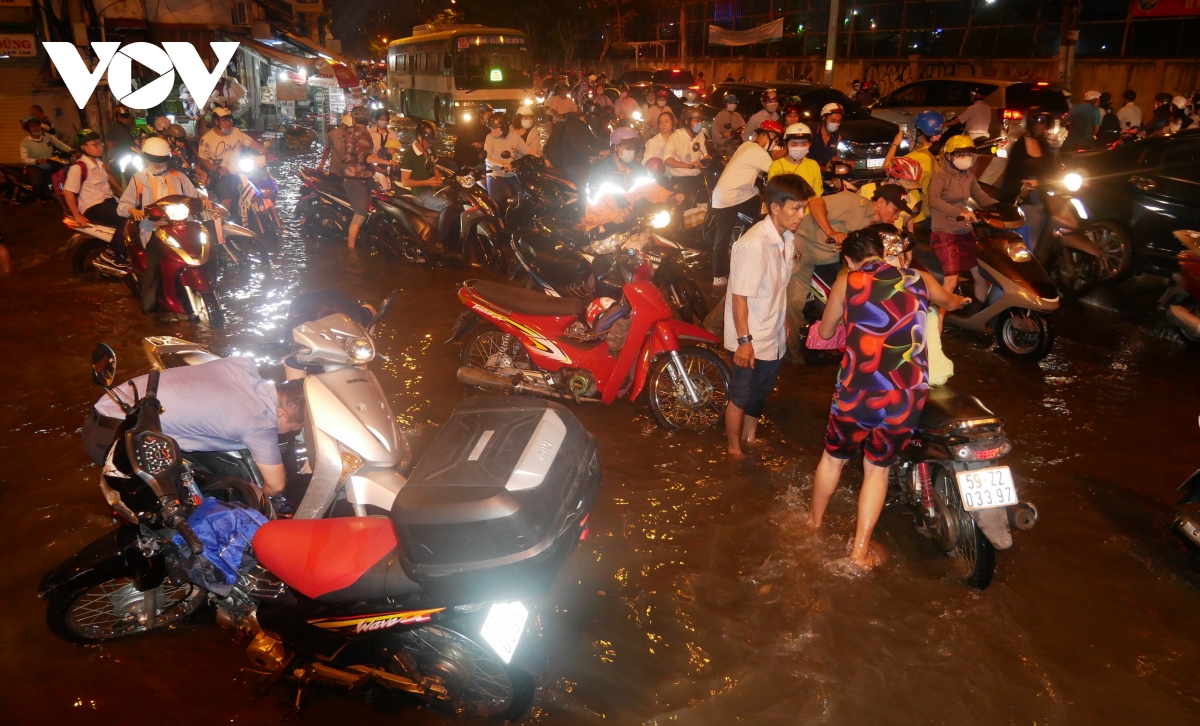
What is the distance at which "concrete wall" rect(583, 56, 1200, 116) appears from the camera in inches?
599

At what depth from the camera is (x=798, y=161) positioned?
670cm

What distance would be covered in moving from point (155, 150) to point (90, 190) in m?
2.15

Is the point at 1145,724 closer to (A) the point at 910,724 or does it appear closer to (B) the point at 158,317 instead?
(A) the point at 910,724

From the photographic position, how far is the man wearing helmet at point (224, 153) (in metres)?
9.73

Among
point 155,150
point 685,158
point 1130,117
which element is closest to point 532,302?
point 155,150

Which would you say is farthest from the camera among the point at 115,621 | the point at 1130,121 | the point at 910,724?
the point at 1130,121

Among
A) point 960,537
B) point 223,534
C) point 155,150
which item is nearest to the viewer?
point 223,534

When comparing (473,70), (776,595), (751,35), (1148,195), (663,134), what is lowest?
(776,595)

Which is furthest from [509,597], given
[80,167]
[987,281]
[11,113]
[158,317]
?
[11,113]

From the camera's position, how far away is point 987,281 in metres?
6.55

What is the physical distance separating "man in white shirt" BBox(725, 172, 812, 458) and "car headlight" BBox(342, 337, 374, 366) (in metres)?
2.06

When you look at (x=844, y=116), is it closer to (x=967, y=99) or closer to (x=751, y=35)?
(x=967, y=99)

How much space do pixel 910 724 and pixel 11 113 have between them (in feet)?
70.8

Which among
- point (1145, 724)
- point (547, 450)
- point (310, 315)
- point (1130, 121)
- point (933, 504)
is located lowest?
point (1145, 724)
